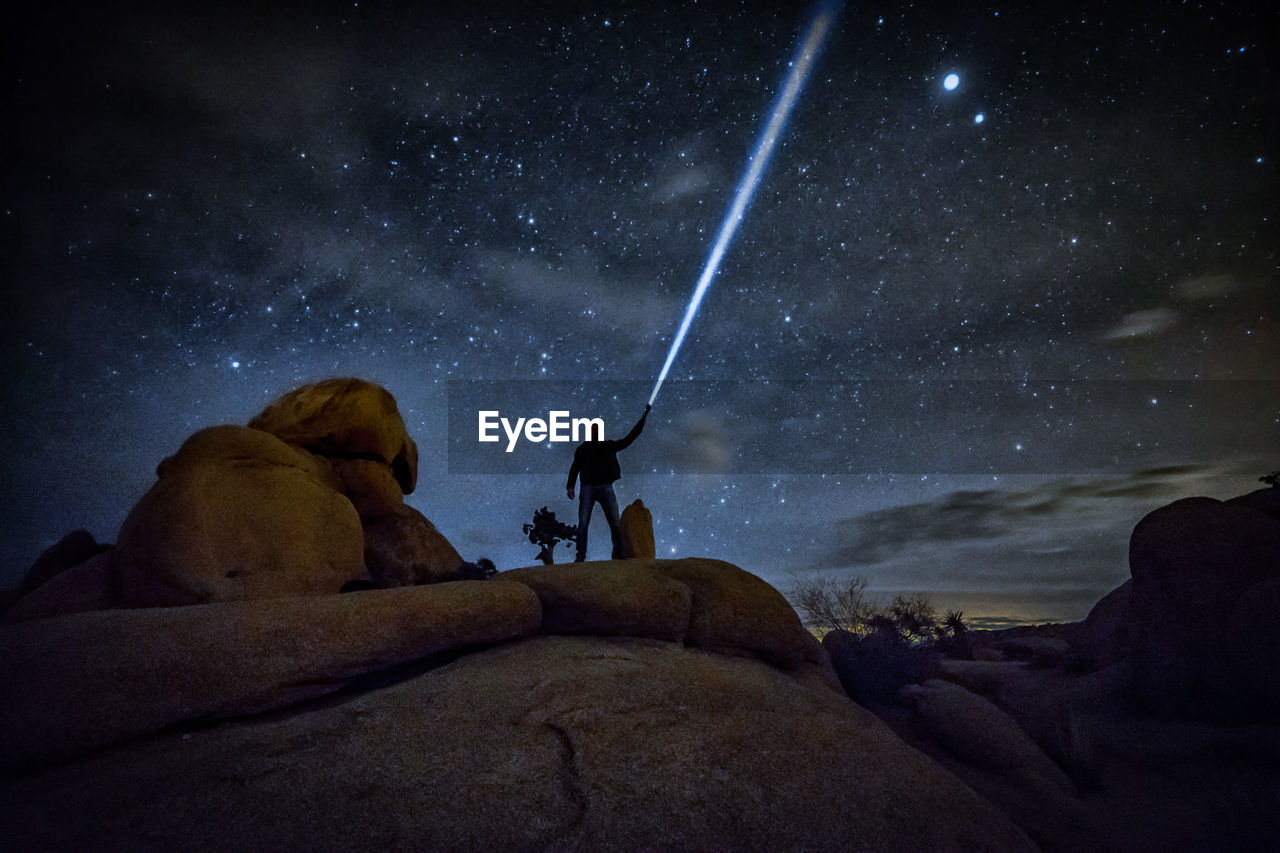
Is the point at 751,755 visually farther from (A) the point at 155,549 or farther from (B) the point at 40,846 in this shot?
(A) the point at 155,549

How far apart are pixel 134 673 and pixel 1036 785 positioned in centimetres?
1081

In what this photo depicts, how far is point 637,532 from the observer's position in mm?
13258

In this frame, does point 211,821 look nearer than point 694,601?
Yes

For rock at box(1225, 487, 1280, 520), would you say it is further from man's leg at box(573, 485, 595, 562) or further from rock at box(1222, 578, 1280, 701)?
man's leg at box(573, 485, 595, 562)

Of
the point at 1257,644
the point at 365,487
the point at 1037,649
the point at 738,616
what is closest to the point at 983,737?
the point at 738,616

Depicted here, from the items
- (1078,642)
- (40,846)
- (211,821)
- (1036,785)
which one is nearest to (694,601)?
(1036,785)

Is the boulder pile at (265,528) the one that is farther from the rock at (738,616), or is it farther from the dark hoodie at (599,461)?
the rock at (738,616)

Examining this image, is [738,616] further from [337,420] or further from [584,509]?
[337,420]

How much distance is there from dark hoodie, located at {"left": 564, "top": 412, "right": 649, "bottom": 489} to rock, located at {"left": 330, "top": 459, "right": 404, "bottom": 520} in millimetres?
5035

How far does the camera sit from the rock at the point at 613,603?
8102 millimetres

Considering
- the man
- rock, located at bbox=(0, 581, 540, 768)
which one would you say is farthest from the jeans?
rock, located at bbox=(0, 581, 540, 768)

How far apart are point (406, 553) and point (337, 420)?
12.5ft

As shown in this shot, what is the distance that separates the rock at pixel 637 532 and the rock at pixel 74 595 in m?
9.13

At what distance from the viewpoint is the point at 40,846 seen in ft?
11.4
